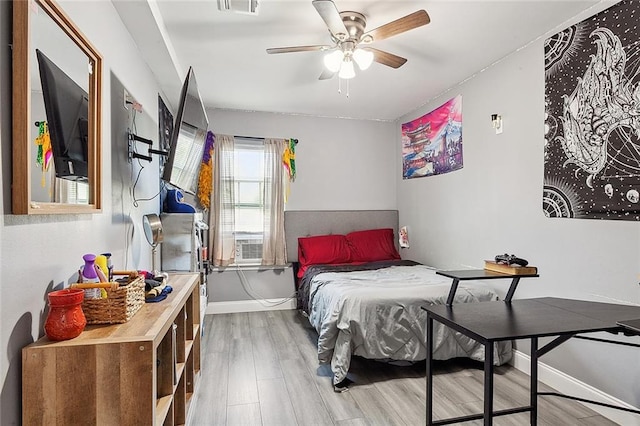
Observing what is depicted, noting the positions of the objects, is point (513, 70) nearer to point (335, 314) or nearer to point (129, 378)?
point (335, 314)

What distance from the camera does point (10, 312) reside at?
3.35 ft

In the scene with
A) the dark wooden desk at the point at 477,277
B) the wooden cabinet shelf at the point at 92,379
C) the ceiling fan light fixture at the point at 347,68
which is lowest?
the wooden cabinet shelf at the point at 92,379

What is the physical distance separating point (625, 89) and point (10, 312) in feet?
10.1

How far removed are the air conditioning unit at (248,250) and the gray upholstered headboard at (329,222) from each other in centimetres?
37

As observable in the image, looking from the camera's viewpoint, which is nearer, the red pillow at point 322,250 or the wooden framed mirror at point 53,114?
the wooden framed mirror at point 53,114

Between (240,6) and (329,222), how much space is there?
2.97 metres

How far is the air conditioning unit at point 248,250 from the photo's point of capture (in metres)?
4.37

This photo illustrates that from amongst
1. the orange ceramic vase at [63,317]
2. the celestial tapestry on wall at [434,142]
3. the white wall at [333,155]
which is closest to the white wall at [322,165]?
the white wall at [333,155]

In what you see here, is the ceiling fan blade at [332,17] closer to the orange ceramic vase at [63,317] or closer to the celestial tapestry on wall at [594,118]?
the celestial tapestry on wall at [594,118]

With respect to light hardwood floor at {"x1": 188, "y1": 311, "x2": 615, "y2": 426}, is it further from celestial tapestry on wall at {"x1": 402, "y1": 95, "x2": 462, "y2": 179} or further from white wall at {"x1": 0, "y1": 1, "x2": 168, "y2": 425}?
celestial tapestry on wall at {"x1": 402, "y1": 95, "x2": 462, "y2": 179}

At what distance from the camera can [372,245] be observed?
15.0 feet

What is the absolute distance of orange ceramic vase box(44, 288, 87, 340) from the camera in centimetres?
110

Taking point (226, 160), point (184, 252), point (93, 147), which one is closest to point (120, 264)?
point (93, 147)

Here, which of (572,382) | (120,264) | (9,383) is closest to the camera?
(9,383)
